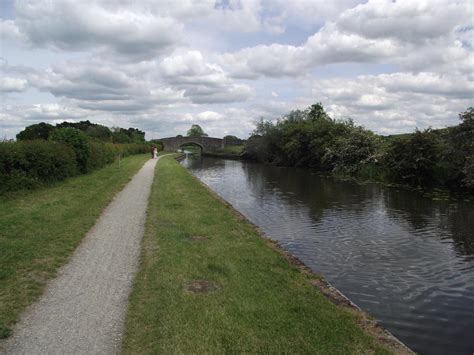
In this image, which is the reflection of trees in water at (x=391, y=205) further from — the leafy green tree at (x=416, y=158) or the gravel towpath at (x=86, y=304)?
the gravel towpath at (x=86, y=304)

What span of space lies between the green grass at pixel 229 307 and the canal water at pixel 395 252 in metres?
1.35

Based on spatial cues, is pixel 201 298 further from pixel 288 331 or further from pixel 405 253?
pixel 405 253

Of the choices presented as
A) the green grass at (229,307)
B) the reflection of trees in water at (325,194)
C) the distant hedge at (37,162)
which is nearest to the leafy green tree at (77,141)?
the distant hedge at (37,162)

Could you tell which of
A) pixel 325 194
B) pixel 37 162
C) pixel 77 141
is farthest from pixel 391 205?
pixel 77 141

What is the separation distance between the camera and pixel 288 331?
567 centimetres

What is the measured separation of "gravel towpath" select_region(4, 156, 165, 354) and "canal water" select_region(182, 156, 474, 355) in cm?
442

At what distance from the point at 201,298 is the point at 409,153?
84.5ft

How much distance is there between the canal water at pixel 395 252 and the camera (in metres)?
7.42

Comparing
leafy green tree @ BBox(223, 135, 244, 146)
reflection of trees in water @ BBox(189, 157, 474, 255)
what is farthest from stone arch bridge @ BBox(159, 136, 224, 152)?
reflection of trees in water @ BBox(189, 157, 474, 255)

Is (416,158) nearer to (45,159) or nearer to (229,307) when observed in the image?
(45,159)

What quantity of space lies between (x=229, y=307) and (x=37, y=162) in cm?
1514

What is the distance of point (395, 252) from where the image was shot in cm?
1181

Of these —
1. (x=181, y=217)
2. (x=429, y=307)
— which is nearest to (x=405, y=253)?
(x=429, y=307)

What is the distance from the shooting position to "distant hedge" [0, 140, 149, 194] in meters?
16.3
